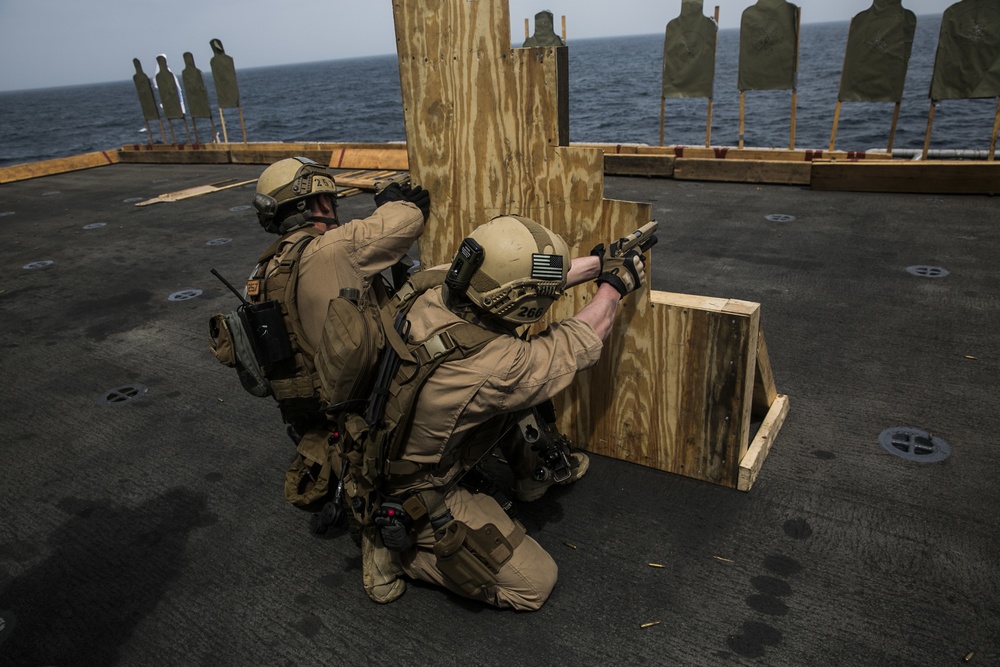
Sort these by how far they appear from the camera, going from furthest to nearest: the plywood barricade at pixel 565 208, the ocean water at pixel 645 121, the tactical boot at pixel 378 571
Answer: the ocean water at pixel 645 121 → the plywood barricade at pixel 565 208 → the tactical boot at pixel 378 571

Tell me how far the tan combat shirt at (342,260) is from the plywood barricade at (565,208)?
39cm

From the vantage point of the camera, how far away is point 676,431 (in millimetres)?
3582

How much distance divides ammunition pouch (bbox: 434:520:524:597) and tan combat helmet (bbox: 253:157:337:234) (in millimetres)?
1955

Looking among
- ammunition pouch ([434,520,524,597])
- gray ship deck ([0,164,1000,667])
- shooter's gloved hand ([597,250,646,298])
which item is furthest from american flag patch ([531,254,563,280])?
gray ship deck ([0,164,1000,667])

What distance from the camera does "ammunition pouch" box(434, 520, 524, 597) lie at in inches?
106

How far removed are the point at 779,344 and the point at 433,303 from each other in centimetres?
331

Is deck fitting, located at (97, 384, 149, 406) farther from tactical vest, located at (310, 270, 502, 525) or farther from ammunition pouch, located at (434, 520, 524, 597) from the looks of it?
ammunition pouch, located at (434, 520, 524, 597)

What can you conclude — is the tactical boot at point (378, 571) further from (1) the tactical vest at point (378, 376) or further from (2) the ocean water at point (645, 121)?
(2) the ocean water at point (645, 121)

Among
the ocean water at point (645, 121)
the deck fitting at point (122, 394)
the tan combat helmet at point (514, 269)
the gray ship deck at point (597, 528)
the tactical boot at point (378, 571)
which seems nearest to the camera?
the tan combat helmet at point (514, 269)

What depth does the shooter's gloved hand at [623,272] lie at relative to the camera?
2.95 metres

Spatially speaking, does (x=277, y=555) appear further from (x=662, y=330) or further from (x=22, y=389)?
(x=22, y=389)

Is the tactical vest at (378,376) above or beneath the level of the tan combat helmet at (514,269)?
beneath

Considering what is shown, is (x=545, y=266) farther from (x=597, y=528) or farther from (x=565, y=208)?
(x=597, y=528)

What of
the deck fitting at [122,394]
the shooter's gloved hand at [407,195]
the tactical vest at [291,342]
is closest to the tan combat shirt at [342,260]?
the tactical vest at [291,342]
